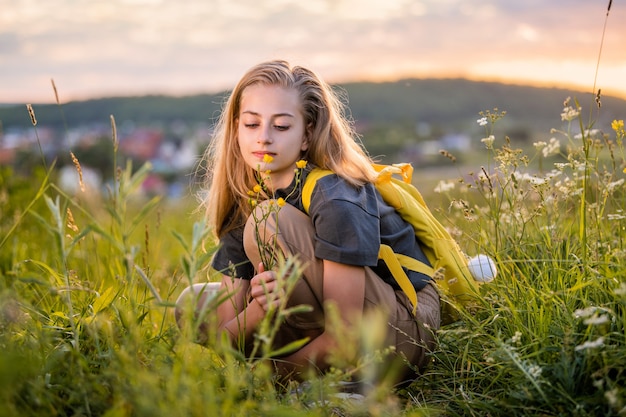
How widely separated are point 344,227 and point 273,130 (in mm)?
727

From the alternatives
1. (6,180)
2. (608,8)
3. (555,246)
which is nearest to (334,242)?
(555,246)

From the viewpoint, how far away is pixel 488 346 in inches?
103

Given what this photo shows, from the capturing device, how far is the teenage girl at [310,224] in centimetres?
272

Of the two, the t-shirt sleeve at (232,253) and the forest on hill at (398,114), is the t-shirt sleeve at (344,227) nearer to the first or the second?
the t-shirt sleeve at (232,253)

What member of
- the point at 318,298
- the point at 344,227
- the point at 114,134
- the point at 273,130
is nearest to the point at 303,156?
the point at 273,130

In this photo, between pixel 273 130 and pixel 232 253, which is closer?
pixel 273 130

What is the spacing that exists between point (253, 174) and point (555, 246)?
5.07ft

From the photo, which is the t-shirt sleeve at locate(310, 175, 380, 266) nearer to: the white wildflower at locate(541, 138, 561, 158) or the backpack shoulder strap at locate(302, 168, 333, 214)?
the backpack shoulder strap at locate(302, 168, 333, 214)

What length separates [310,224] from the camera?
9.41ft

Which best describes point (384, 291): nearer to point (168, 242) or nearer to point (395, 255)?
point (395, 255)

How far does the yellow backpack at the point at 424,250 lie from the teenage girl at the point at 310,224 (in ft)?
0.17

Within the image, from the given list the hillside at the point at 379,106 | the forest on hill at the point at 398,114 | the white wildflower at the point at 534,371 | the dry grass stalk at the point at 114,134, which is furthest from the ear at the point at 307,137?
the hillside at the point at 379,106

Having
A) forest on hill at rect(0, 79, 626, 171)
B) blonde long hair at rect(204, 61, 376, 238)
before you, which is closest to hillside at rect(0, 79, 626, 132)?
forest on hill at rect(0, 79, 626, 171)

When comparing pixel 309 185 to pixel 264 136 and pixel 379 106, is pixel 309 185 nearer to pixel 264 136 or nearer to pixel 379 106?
pixel 264 136
